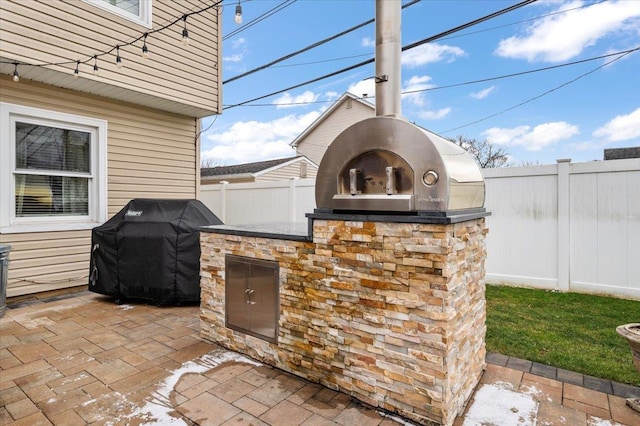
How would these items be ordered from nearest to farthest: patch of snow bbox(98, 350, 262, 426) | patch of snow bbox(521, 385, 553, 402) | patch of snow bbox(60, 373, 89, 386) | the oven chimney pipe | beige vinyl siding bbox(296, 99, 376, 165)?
patch of snow bbox(98, 350, 262, 426)
patch of snow bbox(521, 385, 553, 402)
the oven chimney pipe
patch of snow bbox(60, 373, 89, 386)
beige vinyl siding bbox(296, 99, 376, 165)

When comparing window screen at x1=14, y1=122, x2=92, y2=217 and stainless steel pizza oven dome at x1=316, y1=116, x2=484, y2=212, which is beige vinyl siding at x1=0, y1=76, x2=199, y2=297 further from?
stainless steel pizza oven dome at x1=316, y1=116, x2=484, y2=212

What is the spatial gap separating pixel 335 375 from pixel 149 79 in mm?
5644

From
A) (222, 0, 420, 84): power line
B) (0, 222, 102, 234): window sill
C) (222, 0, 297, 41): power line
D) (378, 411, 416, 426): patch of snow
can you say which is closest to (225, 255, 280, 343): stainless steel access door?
(378, 411, 416, 426): patch of snow

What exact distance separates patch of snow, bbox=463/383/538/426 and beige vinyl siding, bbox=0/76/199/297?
20.0ft

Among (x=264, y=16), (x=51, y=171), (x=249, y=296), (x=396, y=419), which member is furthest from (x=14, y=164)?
(x=264, y=16)

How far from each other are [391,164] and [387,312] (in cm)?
98

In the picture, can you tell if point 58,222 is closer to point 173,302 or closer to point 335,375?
point 173,302

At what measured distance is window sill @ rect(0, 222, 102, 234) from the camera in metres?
4.97

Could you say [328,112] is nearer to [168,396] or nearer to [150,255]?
[150,255]

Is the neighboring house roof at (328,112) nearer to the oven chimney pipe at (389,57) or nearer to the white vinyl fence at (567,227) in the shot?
the white vinyl fence at (567,227)

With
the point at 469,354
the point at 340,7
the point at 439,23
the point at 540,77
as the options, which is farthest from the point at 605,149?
the point at 469,354

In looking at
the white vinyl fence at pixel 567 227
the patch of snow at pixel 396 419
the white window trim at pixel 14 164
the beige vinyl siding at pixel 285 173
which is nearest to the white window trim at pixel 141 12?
the white window trim at pixel 14 164

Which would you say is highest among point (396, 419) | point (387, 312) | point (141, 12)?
point (141, 12)

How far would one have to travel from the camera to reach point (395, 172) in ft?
7.48
